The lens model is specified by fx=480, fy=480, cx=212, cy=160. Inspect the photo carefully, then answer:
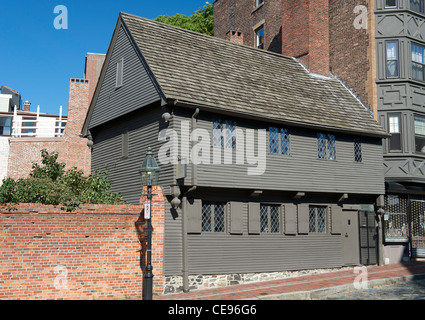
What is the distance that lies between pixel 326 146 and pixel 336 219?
2892 mm

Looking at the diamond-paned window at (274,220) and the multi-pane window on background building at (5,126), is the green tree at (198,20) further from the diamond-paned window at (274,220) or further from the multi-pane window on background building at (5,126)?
the diamond-paned window at (274,220)

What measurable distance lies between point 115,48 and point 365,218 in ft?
40.5

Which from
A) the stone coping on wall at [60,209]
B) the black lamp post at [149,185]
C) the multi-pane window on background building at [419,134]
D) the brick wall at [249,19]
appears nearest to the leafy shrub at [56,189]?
the stone coping on wall at [60,209]

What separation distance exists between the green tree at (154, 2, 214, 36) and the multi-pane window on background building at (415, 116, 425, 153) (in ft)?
74.6

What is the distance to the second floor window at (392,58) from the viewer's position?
21.6m

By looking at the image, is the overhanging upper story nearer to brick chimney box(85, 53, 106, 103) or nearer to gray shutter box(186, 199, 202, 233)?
gray shutter box(186, 199, 202, 233)

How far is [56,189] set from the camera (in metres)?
14.1

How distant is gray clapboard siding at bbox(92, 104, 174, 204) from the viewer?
52.5 ft

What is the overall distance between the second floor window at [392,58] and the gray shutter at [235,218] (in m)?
10.5

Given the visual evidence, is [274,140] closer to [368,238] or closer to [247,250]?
[247,250]

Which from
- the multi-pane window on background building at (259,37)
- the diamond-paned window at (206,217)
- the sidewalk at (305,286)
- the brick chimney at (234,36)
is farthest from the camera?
the multi-pane window on background building at (259,37)

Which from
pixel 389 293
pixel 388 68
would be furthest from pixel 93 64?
pixel 389 293

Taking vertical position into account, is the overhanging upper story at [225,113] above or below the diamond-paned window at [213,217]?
above
